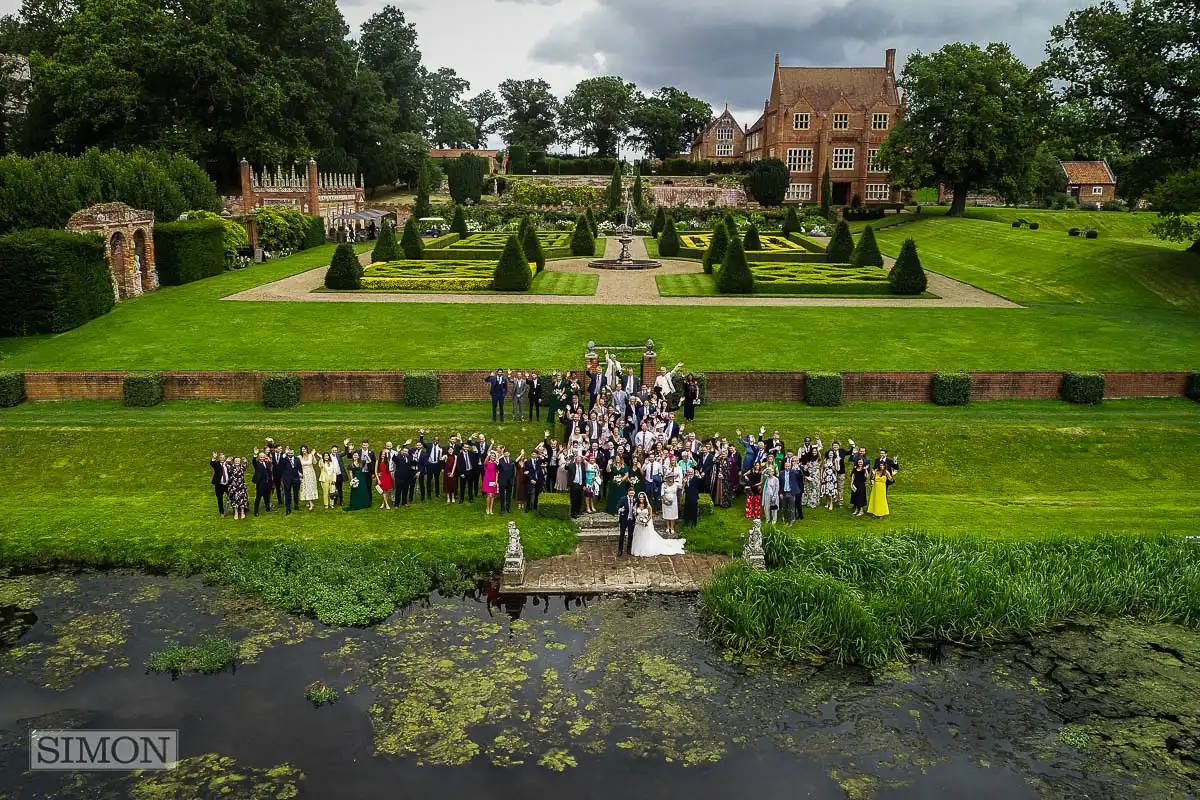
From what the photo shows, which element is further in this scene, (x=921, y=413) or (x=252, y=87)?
(x=252, y=87)

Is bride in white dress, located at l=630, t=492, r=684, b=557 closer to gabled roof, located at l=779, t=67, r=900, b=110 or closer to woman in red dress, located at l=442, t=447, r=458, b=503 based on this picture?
woman in red dress, located at l=442, t=447, r=458, b=503

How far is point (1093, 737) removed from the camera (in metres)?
11.9

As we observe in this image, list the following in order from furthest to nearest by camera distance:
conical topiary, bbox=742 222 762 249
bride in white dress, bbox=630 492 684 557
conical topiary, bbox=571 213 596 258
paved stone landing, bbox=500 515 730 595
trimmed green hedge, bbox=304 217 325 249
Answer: trimmed green hedge, bbox=304 217 325 249 < conical topiary, bbox=571 213 596 258 < conical topiary, bbox=742 222 762 249 < bride in white dress, bbox=630 492 684 557 < paved stone landing, bbox=500 515 730 595

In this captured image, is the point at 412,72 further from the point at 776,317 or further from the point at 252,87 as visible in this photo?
the point at 776,317

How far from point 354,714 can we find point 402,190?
247 feet

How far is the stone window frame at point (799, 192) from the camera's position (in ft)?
257

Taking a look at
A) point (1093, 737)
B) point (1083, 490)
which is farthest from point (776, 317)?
point (1093, 737)

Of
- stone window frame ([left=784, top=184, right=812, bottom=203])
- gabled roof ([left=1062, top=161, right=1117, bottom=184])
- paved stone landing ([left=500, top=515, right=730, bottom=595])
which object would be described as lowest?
paved stone landing ([left=500, top=515, right=730, bottom=595])

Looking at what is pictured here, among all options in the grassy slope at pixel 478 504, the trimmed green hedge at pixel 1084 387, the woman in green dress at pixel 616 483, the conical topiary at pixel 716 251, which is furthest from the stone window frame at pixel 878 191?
the woman in green dress at pixel 616 483

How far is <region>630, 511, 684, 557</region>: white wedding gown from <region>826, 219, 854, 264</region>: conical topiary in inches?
1221

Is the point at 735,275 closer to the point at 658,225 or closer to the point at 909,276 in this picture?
the point at 909,276

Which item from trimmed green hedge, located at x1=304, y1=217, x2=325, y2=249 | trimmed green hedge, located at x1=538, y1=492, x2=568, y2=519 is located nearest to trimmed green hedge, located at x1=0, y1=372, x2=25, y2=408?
trimmed green hedge, located at x1=538, y1=492, x2=568, y2=519

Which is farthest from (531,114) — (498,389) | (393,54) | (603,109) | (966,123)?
(498,389)

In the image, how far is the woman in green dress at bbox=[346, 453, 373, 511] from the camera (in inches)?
720
